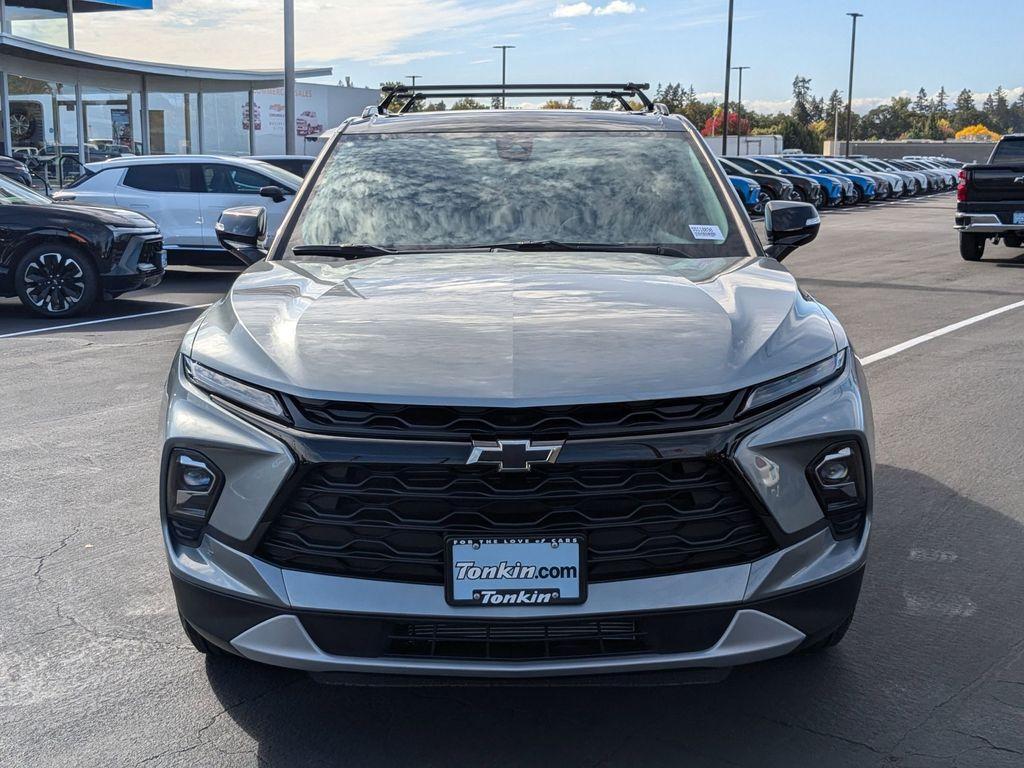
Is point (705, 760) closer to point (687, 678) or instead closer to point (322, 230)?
point (687, 678)

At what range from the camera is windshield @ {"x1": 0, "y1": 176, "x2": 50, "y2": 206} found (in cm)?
1234

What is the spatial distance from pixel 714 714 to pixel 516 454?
1.13m

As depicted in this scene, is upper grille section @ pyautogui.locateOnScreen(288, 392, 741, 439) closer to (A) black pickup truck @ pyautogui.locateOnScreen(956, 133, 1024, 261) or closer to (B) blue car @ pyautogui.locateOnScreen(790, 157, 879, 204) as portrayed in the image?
(A) black pickup truck @ pyautogui.locateOnScreen(956, 133, 1024, 261)

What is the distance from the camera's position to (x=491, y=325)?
3.25 m

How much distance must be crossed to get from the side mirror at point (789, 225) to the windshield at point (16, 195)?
9.64m

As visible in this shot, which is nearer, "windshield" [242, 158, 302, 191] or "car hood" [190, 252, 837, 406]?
"car hood" [190, 252, 837, 406]

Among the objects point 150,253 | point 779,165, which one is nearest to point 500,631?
point 150,253

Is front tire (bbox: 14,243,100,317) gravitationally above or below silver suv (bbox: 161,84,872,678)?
→ below

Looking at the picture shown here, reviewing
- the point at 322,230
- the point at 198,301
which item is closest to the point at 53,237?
the point at 198,301

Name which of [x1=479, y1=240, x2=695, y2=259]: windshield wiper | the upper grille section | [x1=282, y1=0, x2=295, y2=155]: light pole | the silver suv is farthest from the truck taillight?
the upper grille section

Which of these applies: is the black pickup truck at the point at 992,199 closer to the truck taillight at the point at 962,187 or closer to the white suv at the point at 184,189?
the truck taillight at the point at 962,187

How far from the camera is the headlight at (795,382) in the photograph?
2971mm

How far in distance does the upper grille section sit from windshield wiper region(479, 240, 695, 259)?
1432mm

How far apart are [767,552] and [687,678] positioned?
1.20 feet
